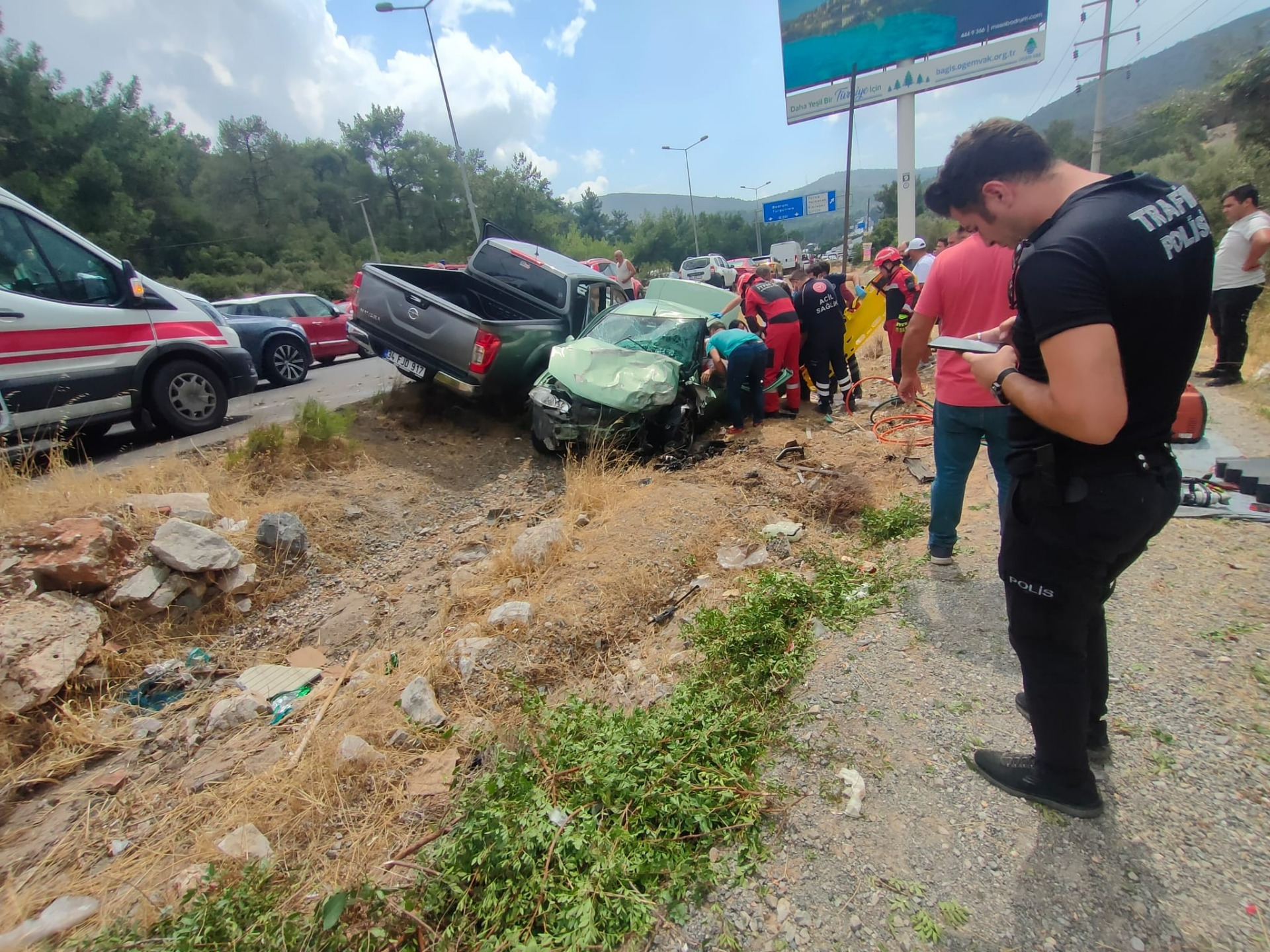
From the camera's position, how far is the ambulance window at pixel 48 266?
4.95 m

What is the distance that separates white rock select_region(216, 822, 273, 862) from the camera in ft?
6.81

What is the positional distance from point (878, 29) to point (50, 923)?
3132 cm

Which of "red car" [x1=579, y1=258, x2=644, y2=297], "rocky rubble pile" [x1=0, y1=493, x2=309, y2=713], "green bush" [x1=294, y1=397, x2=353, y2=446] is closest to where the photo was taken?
"rocky rubble pile" [x1=0, y1=493, x2=309, y2=713]

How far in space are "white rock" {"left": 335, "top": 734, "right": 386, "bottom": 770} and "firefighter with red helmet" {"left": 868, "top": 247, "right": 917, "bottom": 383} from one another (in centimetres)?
652

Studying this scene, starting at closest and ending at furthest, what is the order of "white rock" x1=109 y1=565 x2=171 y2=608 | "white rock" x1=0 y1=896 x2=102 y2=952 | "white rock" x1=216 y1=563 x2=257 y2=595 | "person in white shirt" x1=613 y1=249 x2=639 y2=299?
"white rock" x1=0 y1=896 x2=102 y2=952 < "white rock" x1=109 y1=565 x2=171 y2=608 < "white rock" x1=216 y1=563 x2=257 y2=595 < "person in white shirt" x1=613 y1=249 x2=639 y2=299

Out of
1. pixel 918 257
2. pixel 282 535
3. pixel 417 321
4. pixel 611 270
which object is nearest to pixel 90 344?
pixel 417 321

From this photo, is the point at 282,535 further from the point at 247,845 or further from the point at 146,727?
the point at 247,845

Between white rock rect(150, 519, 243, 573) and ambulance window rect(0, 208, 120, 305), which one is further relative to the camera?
ambulance window rect(0, 208, 120, 305)

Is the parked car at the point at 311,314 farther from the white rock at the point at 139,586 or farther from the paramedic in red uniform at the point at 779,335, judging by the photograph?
the white rock at the point at 139,586

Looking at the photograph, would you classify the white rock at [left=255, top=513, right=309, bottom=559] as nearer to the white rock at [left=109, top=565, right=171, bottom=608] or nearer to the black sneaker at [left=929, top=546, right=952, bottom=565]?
the white rock at [left=109, top=565, right=171, bottom=608]

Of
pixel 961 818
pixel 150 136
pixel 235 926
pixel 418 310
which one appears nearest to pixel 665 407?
pixel 418 310

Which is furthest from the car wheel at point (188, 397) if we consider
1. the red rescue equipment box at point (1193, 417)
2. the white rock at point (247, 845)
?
the red rescue equipment box at point (1193, 417)

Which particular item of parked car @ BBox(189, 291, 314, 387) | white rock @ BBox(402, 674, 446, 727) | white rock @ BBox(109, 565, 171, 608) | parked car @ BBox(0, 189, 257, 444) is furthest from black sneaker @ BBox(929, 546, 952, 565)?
parked car @ BBox(189, 291, 314, 387)

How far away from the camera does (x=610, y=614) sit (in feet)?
11.1
